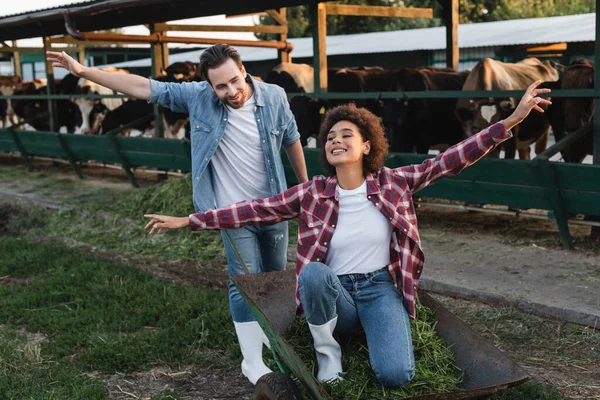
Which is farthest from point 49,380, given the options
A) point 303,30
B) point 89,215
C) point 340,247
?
point 303,30

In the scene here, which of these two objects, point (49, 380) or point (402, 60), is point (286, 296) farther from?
point (402, 60)

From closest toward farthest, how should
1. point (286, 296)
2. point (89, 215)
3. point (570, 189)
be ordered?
point (286, 296), point (570, 189), point (89, 215)

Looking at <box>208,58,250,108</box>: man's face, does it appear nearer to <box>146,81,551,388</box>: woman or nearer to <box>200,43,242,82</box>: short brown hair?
<box>200,43,242,82</box>: short brown hair

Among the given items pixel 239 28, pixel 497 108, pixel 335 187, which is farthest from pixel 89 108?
pixel 335 187

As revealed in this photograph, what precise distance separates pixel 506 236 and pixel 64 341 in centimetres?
439

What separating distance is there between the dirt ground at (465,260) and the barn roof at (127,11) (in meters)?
2.74

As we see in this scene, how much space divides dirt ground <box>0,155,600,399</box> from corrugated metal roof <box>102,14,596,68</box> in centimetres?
1196

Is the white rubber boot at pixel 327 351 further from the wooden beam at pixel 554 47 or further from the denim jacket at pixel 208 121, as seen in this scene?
the wooden beam at pixel 554 47

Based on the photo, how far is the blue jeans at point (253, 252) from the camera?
161 inches

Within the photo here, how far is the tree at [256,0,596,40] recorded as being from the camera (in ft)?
143

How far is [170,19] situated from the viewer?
37.3ft

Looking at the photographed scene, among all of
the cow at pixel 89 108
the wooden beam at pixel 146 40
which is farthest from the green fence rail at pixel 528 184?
the cow at pixel 89 108

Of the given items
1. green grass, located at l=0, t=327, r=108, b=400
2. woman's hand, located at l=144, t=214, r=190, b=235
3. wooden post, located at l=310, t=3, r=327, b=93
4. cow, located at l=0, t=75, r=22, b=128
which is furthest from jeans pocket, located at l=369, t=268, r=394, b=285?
cow, located at l=0, t=75, r=22, b=128

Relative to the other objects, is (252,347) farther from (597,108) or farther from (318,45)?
(318,45)
